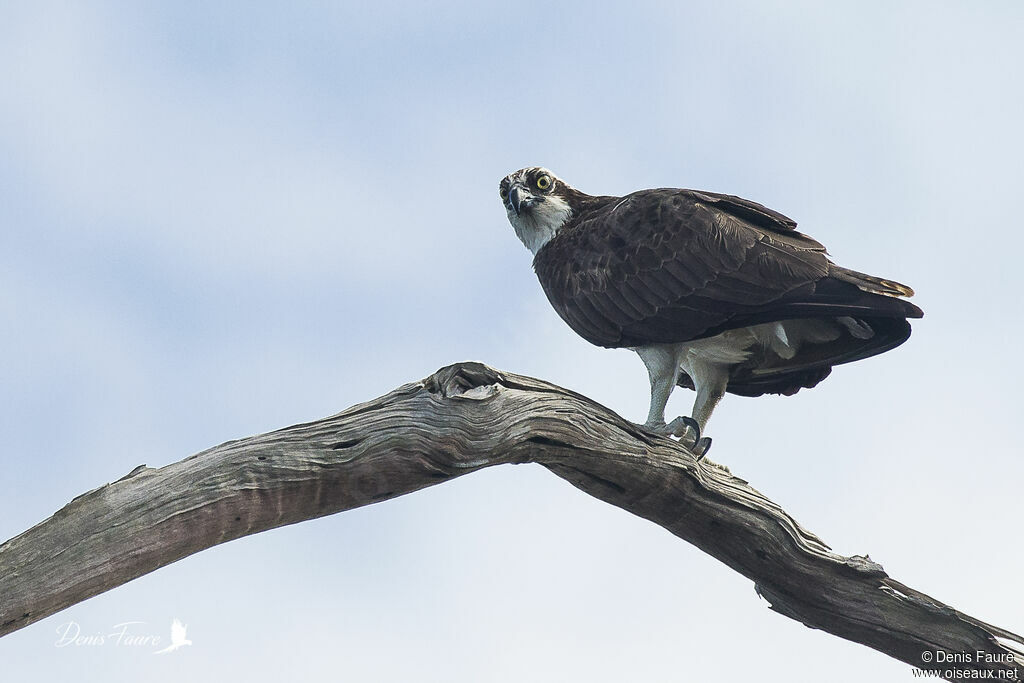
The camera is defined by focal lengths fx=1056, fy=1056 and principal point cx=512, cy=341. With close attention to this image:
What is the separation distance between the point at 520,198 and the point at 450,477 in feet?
9.20

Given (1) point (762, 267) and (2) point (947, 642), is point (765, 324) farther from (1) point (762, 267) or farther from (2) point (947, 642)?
(2) point (947, 642)

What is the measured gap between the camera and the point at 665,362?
6680 mm

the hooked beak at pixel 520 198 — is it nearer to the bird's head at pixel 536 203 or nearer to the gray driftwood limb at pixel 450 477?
the bird's head at pixel 536 203

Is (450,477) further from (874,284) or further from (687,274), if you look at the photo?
(874,284)

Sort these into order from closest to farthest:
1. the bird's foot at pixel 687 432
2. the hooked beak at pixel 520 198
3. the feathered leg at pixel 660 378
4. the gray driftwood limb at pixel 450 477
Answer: the gray driftwood limb at pixel 450 477
the bird's foot at pixel 687 432
the feathered leg at pixel 660 378
the hooked beak at pixel 520 198

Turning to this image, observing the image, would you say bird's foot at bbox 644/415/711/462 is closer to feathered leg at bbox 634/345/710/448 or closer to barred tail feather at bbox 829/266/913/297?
feathered leg at bbox 634/345/710/448

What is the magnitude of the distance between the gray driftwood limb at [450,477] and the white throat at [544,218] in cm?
214

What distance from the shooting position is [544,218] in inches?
295

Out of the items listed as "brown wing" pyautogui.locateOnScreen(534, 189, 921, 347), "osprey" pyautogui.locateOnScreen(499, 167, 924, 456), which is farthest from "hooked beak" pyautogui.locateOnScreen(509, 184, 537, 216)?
"brown wing" pyautogui.locateOnScreen(534, 189, 921, 347)

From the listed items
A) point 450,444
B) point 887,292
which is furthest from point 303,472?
point 887,292

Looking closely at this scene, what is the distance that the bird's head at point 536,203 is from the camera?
7496mm

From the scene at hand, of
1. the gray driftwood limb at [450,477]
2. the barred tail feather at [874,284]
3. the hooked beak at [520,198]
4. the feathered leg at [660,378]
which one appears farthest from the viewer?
the hooked beak at [520,198]

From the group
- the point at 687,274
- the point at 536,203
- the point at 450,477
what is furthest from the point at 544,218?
the point at 450,477

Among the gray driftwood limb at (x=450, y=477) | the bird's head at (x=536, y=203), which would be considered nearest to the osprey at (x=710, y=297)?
the bird's head at (x=536, y=203)
